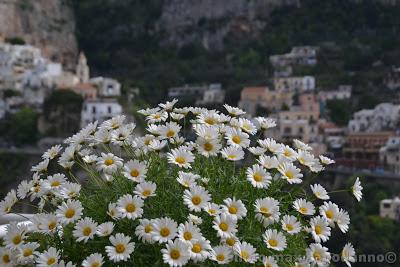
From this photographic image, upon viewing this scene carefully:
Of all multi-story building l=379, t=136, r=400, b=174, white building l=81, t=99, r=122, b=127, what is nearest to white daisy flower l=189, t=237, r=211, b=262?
multi-story building l=379, t=136, r=400, b=174

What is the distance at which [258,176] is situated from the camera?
206 centimetres

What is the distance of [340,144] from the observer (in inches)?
1316

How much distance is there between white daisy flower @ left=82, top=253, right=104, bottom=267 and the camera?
1.82 meters

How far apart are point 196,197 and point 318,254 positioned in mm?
396

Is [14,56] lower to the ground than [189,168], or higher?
lower

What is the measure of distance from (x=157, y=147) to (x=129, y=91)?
3733 centimetres

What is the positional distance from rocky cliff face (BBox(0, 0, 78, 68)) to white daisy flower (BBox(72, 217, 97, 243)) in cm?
5193

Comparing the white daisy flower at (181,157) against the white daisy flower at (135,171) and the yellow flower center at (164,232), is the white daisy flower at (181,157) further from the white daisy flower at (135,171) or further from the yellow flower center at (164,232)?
the yellow flower center at (164,232)

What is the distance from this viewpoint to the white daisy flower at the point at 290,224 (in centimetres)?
199

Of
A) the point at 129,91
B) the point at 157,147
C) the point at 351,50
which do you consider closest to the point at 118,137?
the point at 157,147

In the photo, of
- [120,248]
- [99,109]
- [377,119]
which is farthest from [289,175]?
[377,119]

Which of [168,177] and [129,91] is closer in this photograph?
[168,177]

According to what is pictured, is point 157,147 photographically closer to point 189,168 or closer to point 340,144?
point 189,168

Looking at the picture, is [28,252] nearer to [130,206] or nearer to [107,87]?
[130,206]
